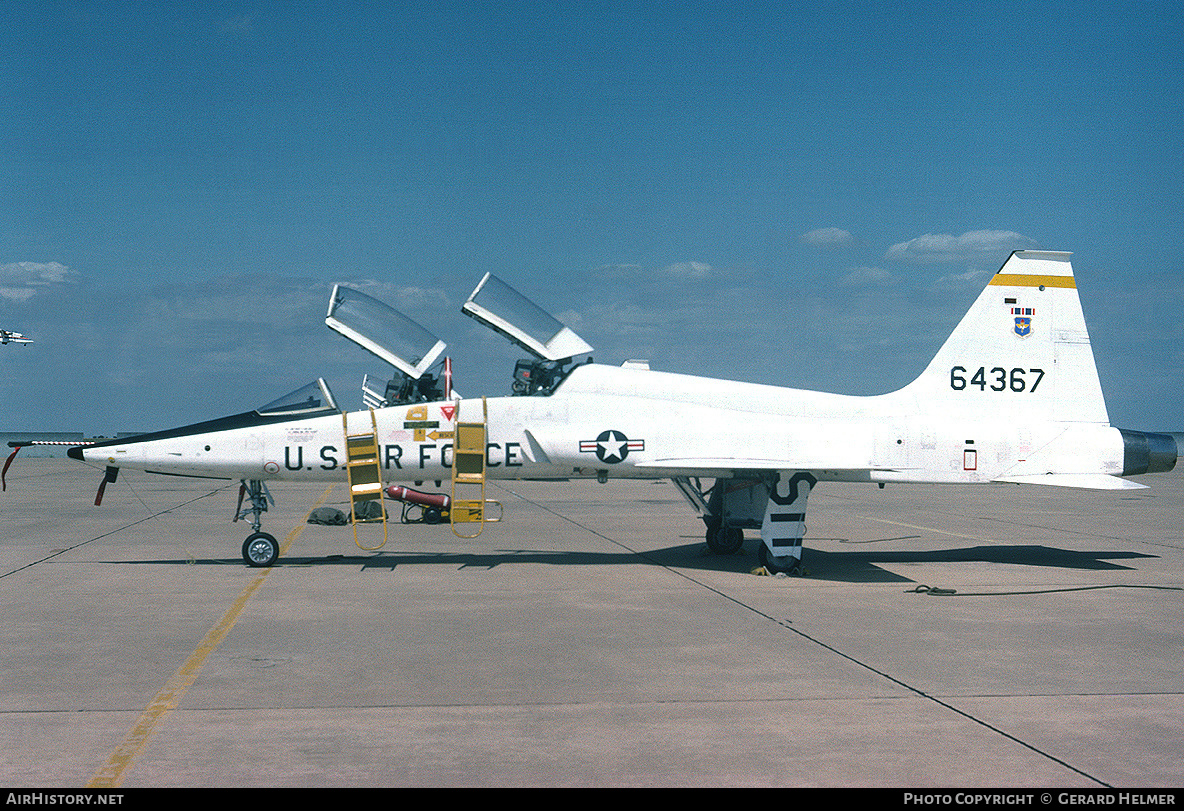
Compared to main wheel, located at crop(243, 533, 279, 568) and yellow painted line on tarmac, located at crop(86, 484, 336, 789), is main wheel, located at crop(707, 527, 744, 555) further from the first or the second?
yellow painted line on tarmac, located at crop(86, 484, 336, 789)

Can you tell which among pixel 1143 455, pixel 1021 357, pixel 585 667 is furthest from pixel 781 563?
pixel 585 667

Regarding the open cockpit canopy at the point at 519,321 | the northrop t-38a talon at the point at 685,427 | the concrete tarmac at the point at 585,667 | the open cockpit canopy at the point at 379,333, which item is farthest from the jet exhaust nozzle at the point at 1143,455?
the open cockpit canopy at the point at 379,333

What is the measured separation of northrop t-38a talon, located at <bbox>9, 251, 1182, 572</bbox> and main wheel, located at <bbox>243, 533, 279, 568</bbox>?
58 millimetres

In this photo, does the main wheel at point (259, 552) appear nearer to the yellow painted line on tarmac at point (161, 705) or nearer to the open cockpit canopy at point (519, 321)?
the yellow painted line on tarmac at point (161, 705)

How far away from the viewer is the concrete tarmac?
5.57 m

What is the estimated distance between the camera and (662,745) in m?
5.88

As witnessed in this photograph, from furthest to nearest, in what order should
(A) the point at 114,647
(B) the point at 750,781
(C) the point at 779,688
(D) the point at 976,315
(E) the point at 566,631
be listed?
(D) the point at 976,315 < (E) the point at 566,631 < (A) the point at 114,647 < (C) the point at 779,688 < (B) the point at 750,781

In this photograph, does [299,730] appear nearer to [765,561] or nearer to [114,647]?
[114,647]

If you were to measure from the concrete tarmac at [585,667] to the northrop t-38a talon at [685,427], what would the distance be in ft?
4.17

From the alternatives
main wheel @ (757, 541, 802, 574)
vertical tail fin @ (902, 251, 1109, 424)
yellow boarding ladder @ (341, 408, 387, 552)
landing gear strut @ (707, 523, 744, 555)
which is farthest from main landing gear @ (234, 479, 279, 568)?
vertical tail fin @ (902, 251, 1109, 424)

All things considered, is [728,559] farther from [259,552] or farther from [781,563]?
[259,552]

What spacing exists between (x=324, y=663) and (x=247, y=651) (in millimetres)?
842

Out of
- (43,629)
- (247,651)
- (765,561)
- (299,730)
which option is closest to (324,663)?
(247,651)

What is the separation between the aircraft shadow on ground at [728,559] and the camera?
14.0 m
